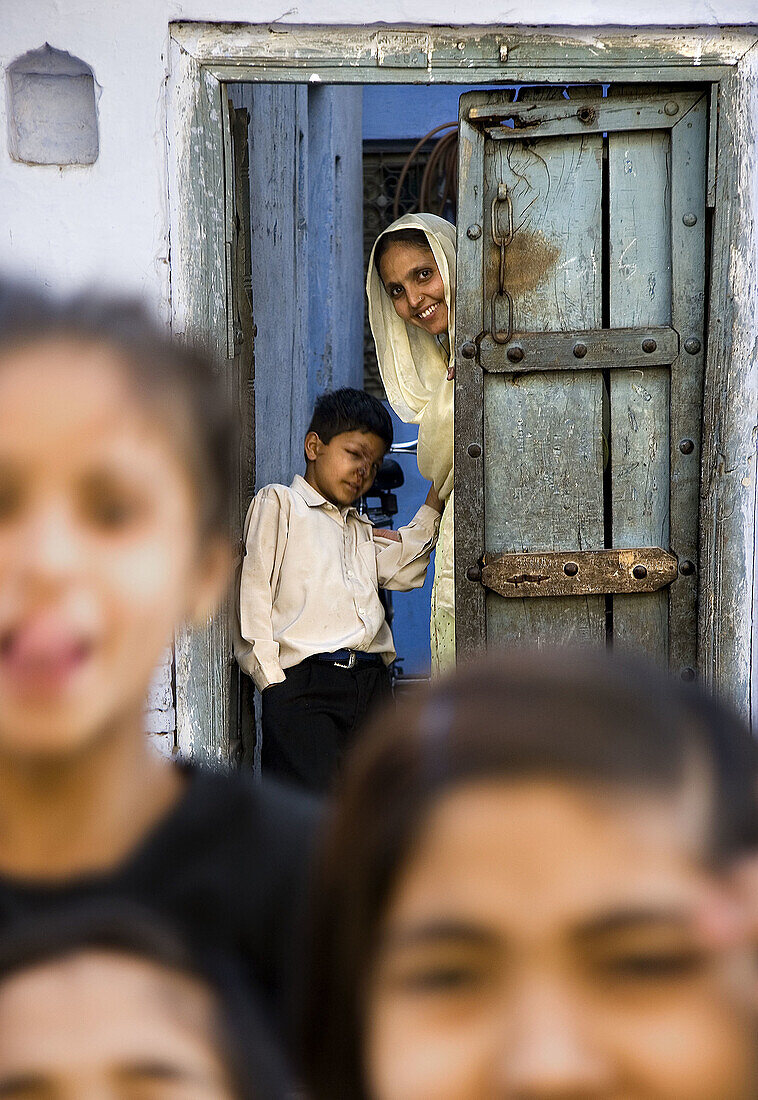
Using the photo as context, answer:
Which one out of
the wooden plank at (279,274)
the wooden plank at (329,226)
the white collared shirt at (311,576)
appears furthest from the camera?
the wooden plank at (329,226)

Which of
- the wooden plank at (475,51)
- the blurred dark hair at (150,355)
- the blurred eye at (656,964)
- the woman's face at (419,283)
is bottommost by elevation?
the blurred eye at (656,964)

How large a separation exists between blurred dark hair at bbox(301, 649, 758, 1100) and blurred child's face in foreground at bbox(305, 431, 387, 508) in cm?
305

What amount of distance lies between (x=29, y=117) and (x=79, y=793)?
2.58 metres

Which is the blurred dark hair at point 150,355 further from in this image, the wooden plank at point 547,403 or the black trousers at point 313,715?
the black trousers at point 313,715

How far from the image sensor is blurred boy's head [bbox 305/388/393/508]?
11.8 feet

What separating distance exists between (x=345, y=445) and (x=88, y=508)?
9.95 feet

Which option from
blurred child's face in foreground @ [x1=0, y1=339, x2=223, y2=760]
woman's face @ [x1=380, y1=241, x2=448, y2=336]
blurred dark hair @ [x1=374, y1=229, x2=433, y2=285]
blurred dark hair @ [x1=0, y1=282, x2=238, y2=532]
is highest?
blurred dark hair @ [x1=374, y1=229, x2=433, y2=285]

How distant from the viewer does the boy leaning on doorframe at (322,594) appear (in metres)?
3.35

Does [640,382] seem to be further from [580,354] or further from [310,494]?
[310,494]

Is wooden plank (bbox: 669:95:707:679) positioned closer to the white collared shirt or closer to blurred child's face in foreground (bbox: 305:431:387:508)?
the white collared shirt

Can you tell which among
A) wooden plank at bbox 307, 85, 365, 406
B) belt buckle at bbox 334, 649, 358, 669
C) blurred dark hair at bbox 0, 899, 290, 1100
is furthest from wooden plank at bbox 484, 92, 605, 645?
wooden plank at bbox 307, 85, 365, 406

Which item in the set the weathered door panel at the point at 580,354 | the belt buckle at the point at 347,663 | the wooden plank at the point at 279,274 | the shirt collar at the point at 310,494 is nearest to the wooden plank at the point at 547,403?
the weathered door panel at the point at 580,354

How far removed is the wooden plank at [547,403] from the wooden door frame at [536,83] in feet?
0.88

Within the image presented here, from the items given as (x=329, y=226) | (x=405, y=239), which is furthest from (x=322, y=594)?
(x=329, y=226)
